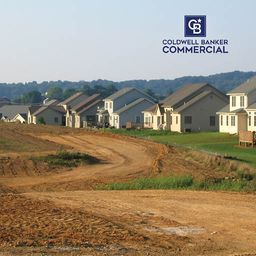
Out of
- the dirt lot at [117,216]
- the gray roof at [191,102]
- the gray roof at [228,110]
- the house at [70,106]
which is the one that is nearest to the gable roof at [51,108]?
the house at [70,106]

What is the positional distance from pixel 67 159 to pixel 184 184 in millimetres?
11720

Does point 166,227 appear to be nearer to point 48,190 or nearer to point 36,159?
point 48,190

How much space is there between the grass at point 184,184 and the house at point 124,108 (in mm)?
62331

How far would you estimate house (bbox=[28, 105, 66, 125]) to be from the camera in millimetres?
109875

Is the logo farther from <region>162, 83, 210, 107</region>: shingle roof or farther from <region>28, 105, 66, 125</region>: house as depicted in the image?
<region>28, 105, 66, 125</region>: house

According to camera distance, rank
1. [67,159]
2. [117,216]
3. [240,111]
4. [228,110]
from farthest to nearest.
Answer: [228,110] < [240,111] < [67,159] < [117,216]

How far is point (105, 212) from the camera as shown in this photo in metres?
19.8

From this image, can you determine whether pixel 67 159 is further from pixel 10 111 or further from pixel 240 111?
pixel 10 111

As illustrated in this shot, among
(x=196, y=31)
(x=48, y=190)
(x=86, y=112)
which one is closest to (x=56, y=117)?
(x=86, y=112)

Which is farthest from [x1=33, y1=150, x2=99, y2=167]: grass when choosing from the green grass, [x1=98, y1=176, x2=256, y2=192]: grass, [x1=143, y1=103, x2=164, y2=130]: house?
[x1=143, y1=103, x2=164, y2=130]: house

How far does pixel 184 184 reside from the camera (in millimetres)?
27812

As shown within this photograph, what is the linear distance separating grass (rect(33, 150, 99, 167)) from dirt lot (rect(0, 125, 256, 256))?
1858 mm

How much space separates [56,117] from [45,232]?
98523 mm

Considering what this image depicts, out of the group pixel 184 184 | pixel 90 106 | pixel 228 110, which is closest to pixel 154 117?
pixel 228 110
